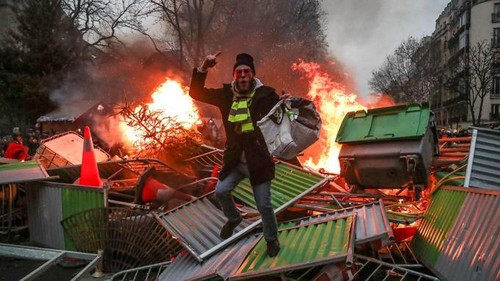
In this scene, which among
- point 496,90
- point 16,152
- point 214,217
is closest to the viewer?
point 214,217

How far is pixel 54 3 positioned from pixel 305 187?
26576 millimetres

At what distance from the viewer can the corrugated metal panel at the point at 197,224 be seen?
13.6ft

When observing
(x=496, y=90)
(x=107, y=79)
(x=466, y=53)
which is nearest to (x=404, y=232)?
(x=107, y=79)

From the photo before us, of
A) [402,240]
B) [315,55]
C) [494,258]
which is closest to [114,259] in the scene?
[402,240]

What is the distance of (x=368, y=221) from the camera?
13.2ft

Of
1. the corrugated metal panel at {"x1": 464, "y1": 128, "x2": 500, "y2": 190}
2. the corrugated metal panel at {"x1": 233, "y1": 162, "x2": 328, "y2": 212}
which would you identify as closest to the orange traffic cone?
the corrugated metal panel at {"x1": 233, "y1": 162, "x2": 328, "y2": 212}

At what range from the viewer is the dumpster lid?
573 cm

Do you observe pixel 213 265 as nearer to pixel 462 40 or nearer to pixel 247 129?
pixel 247 129

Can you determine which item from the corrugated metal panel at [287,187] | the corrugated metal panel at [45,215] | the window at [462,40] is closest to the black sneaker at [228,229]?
the corrugated metal panel at [287,187]

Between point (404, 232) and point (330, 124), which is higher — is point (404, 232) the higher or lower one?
the lower one

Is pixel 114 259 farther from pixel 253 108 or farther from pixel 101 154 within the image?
pixel 101 154

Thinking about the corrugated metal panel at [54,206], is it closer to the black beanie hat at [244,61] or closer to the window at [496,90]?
the black beanie hat at [244,61]

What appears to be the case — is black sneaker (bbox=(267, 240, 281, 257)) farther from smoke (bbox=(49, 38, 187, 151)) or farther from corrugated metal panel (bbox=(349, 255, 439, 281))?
smoke (bbox=(49, 38, 187, 151))

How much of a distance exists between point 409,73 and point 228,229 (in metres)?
43.2
